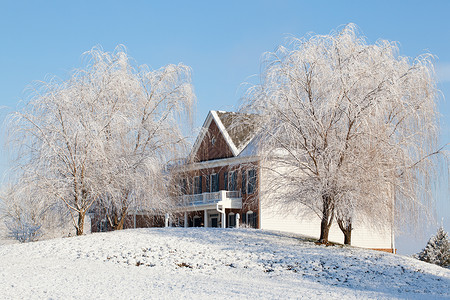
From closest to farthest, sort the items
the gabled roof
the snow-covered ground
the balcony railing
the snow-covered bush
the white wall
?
the snow-covered ground
the white wall
the gabled roof
the balcony railing
the snow-covered bush

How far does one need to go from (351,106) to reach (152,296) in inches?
404

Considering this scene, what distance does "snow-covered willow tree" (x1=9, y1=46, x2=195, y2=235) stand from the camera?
22656 mm

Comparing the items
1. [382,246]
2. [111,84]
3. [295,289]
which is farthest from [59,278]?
[382,246]

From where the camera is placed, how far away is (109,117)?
79.3 feet

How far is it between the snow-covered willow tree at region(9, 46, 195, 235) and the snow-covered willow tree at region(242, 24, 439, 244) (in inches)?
259

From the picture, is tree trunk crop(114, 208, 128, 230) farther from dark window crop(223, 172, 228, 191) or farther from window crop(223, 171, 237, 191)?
dark window crop(223, 172, 228, 191)

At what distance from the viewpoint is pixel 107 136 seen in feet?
80.7

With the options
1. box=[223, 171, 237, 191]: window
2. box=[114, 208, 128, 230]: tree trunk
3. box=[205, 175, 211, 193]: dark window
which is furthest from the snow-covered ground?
box=[205, 175, 211, 193]: dark window

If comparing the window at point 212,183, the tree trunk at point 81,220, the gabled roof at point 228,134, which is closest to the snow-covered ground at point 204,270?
the tree trunk at point 81,220

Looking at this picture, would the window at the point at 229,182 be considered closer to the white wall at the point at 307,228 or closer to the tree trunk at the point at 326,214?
the white wall at the point at 307,228

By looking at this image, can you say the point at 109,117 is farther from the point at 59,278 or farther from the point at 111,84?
the point at 59,278

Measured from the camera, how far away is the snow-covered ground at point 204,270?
13.9 metres

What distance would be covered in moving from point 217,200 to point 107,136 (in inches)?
422

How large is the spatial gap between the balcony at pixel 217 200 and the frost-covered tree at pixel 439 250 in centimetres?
1285
